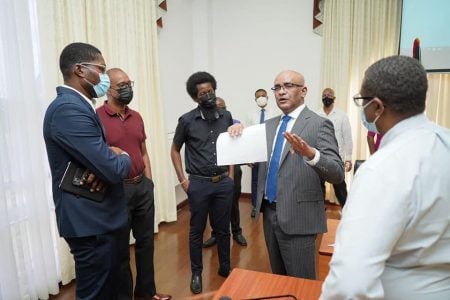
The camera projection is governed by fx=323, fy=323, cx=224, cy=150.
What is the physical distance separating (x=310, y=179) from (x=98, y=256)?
3.58ft

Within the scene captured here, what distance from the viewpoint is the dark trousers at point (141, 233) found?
2135mm

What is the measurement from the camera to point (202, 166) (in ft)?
7.89

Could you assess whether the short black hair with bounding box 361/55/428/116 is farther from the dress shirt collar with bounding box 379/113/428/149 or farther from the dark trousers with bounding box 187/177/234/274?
the dark trousers with bounding box 187/177/234/274

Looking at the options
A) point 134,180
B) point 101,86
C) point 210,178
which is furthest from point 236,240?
point 101,86

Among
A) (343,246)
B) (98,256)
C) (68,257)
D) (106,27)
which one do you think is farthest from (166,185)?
Result: (343,246)

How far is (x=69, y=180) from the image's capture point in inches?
56.1

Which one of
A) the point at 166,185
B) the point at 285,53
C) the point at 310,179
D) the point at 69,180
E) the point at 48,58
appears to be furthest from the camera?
the point at 285,53

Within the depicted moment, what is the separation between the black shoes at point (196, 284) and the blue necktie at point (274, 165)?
1102 mm

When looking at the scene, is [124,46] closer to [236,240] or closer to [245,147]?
[245,147]

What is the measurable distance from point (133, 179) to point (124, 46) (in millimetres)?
1638

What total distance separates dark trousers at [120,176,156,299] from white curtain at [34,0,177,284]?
0.69 meters

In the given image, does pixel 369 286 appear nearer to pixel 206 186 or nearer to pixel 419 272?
pixel 419 272

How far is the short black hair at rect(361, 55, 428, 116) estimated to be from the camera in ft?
2.63

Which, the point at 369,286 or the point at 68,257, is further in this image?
the point at 68,257
